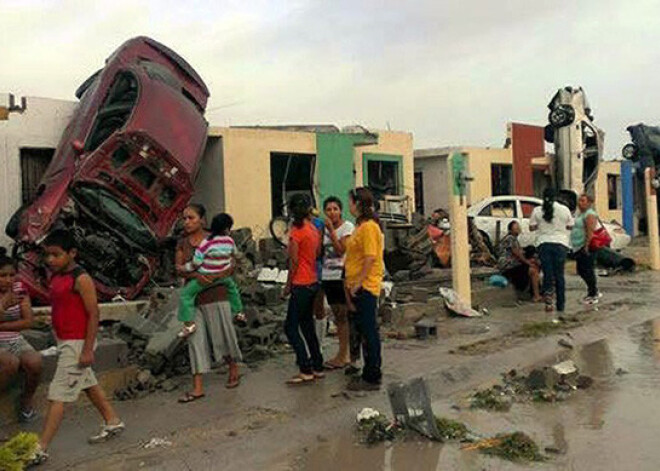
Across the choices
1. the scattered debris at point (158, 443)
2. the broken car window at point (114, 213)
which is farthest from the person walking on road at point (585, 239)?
the scattered debris at point (158, 443)

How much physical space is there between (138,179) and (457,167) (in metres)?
Result: 4.34

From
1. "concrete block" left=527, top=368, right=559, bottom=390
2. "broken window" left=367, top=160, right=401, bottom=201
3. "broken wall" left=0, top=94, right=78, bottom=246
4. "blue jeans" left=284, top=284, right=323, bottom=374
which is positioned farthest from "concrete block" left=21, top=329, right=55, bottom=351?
"broken window" left=367, top=160, right=401, bottom=201

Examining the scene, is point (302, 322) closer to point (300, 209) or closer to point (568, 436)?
point (300, 209)

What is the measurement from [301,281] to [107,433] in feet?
7.03

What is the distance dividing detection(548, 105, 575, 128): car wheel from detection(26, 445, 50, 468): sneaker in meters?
16.4

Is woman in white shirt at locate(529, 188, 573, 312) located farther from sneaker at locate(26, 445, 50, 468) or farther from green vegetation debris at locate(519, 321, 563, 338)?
sneaker at locate(26, 445, 50, 468)

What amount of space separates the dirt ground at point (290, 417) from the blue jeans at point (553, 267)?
141 centimetres

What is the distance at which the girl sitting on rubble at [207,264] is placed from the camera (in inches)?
246

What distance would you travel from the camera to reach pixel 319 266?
7004mm

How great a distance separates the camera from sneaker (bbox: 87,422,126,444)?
17.0 feet

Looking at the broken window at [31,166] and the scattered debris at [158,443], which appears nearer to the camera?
the scattered debris at [158,443]

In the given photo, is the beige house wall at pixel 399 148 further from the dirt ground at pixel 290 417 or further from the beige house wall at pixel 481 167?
the dirt ground at pixel 290 417

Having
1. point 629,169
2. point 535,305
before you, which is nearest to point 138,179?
point 535,305

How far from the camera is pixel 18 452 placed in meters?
4.43
